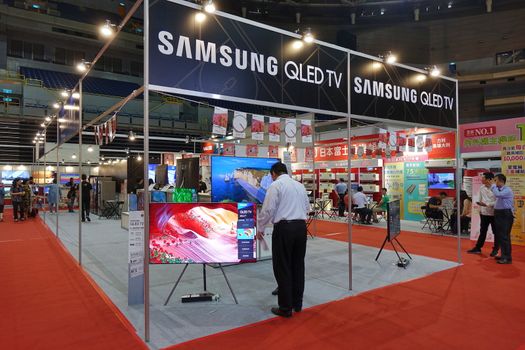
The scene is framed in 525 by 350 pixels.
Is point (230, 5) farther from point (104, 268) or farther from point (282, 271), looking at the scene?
point (282, 271)

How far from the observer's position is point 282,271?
11.1 feet

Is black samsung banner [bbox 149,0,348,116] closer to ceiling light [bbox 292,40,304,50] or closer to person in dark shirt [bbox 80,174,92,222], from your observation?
ceiling light [bbox 292,40,304,50]

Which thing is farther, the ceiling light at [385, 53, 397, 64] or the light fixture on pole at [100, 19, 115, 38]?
the ceiling light at [385, 53, 397, 64]

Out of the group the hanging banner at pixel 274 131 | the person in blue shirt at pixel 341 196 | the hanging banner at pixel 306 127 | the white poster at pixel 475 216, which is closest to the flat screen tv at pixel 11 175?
the person in blue shirt at pixel 341 196

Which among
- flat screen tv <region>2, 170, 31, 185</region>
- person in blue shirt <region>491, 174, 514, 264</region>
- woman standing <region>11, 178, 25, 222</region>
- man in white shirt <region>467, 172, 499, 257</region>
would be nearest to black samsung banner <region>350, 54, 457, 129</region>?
man in white shirt <region>467, 172, 499, 257</region>

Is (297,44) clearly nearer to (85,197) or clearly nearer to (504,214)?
(504,214)

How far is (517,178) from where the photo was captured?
7348 millimetres

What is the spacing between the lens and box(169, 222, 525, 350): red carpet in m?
2.87

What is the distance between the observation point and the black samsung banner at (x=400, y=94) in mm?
4652

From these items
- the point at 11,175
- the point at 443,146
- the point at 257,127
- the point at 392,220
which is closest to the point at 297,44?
the point at 257,127

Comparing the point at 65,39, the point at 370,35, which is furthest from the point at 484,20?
the point at 65,39

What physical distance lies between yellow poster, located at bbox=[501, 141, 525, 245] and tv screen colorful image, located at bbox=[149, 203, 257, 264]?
6.41 metres

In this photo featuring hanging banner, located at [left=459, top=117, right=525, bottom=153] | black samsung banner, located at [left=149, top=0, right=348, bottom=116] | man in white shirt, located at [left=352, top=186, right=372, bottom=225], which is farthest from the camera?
man in white shirt, located at [left=352, top=186, right=372, bottom=225]

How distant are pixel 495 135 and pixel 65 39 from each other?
23217mm
